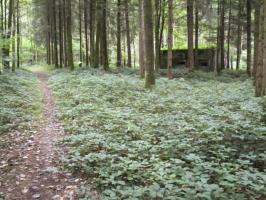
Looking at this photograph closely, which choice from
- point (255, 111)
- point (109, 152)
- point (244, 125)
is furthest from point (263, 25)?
point (109, 152)

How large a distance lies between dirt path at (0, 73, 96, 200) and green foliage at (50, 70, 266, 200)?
14.8 inches

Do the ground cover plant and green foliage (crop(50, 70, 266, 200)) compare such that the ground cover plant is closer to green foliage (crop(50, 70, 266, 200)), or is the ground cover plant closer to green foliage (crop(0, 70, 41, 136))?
green foliage (crop(0, 70, 41, 136))

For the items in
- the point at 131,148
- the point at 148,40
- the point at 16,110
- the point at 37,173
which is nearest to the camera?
the point at 37,173

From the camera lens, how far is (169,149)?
6.04 meters

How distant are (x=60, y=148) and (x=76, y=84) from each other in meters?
9.56

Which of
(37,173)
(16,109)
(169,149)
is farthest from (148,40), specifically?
(37,173)

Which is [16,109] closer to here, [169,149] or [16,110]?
[16,110]

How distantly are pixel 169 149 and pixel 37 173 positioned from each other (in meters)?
2.55

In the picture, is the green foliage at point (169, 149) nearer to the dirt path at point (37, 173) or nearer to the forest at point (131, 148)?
the forest at point (131, 148)

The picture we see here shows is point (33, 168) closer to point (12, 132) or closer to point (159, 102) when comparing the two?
point (12, 132)

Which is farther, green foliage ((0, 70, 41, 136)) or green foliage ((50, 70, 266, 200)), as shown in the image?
green foliage ((0, 70, 41, 136))

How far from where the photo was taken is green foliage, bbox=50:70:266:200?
171 inches

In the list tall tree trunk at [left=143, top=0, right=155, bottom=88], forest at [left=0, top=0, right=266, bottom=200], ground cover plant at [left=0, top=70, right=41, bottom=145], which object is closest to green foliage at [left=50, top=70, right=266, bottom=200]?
forest at [left=0, top=0, right=266, bottom=200]

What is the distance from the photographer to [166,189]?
14.5ft
